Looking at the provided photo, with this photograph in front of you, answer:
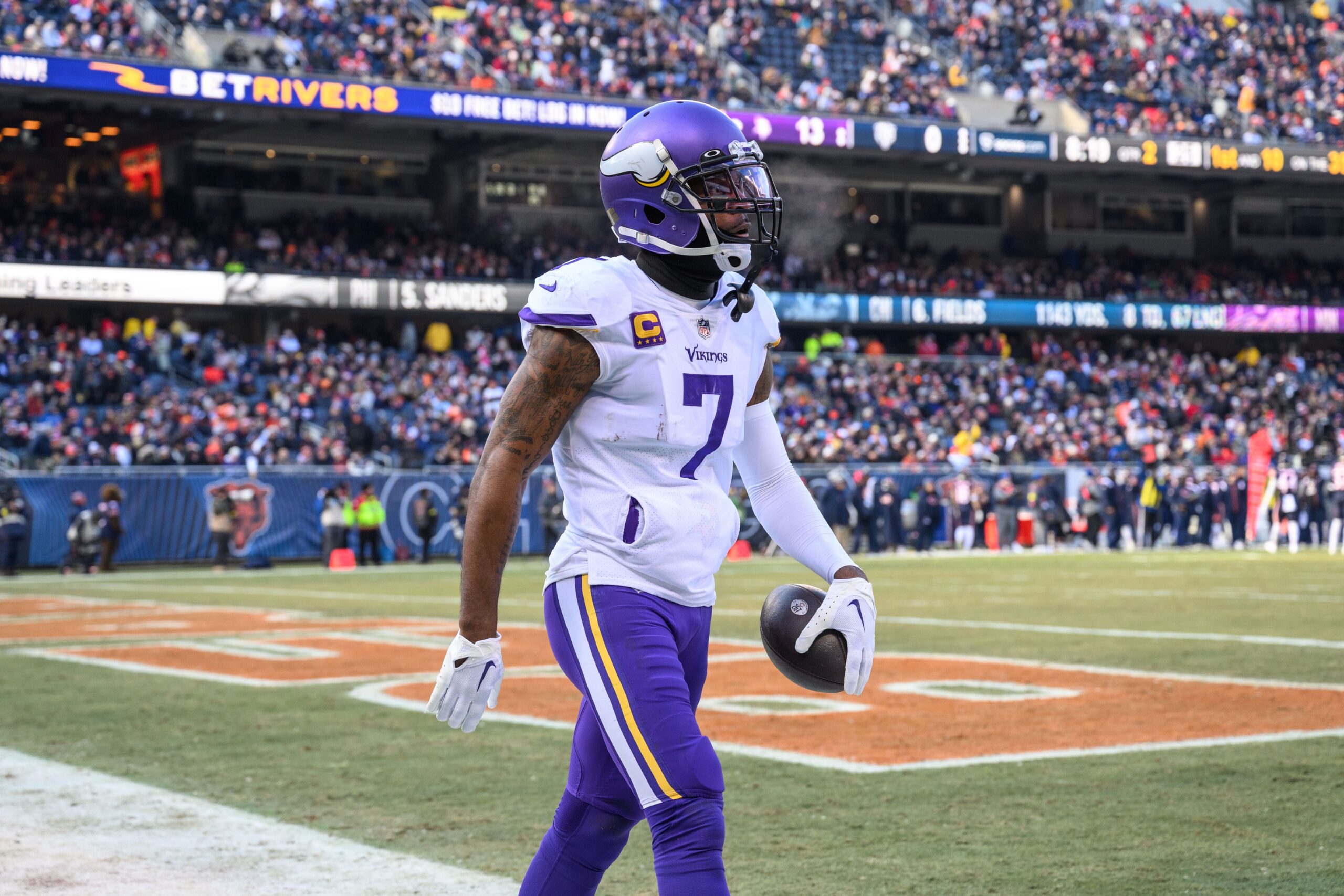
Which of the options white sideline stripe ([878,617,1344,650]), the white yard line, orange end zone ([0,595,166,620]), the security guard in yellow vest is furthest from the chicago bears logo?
white sideline stripe ([878,617,1344,650])

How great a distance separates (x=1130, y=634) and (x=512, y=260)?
1023 inches

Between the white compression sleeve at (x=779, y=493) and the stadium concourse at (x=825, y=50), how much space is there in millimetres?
28609

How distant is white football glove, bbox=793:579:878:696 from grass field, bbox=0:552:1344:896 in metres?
1.33

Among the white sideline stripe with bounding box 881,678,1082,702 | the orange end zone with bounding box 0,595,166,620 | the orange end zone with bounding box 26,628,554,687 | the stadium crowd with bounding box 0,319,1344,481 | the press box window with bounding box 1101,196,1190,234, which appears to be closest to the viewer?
the white sideline stripe with bounding box 881,678,1082,702

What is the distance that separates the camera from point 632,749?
3039mm

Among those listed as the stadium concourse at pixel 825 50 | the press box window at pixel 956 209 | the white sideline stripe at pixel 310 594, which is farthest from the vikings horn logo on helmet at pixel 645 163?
the press box window at pixel 956 209

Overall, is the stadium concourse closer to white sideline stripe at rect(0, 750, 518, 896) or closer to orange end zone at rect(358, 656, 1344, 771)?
orange end zone at rect(358, 656, 1344, 771)

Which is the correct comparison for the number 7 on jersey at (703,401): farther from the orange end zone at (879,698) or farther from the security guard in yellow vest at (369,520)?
the security guard in yellow vest at (369,520)

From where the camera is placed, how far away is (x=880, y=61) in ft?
134

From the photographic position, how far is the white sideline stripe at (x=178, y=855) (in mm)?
4621

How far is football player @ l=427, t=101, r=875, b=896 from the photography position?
120 inches

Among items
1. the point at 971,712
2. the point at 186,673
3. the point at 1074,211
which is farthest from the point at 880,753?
the point at 1074,211

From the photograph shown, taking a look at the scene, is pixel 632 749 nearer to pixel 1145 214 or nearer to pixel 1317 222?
pixel 1145 214

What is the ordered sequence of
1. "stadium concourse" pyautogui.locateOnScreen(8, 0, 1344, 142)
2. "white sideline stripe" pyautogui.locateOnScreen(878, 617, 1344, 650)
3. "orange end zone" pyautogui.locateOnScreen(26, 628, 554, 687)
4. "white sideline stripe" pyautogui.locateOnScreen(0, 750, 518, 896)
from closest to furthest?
"white sideline stripe" pyautogui.locateOnScreen(0, 750, 518, 896), "orange end zone" pyautogui.locateOnScreen(26, 628, 554, 687), "white sideline stripe" pyautogui.locateOnScreen(878, 617, 1344, 650), "stadium concourse" pyautogui.locateOnScreen(8, 0, 1344, 142)
